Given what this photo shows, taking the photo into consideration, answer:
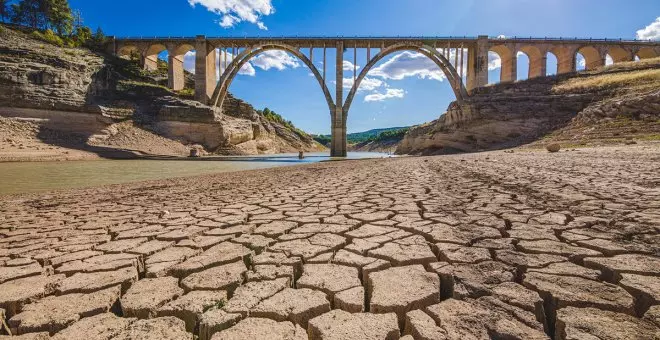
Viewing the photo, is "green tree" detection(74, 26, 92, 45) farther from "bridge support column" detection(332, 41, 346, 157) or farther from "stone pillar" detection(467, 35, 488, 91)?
"stone pillar" detection(467, 35, 488, 91)

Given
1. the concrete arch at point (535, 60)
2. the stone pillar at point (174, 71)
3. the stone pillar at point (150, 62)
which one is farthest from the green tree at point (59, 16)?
the concrete arch at point (535, 60)

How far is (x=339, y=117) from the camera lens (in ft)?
96.8

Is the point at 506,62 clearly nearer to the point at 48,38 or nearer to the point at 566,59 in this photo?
the point at 566,59

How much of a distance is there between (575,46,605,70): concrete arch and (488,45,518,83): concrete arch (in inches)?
253

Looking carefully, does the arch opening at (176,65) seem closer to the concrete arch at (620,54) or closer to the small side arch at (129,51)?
the small side arch at (129,51)

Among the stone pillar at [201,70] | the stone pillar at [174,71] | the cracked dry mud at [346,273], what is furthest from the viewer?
the stone pillar at [174,71]

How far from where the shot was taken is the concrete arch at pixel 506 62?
29062 millimetres

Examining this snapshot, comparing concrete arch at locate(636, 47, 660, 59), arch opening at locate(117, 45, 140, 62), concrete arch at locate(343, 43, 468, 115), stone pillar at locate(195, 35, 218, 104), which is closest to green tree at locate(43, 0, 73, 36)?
arch opening at locate(117, 45, 140, 62)

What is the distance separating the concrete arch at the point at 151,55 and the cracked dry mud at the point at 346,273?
3455 centimetres

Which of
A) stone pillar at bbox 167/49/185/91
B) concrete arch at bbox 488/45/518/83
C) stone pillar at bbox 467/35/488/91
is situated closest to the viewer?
stone pillar at bbox 467/35/488/91

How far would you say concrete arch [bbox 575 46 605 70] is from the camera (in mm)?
29656

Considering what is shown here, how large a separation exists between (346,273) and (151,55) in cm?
4018

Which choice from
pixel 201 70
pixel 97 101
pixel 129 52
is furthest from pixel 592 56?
pixel 129 52

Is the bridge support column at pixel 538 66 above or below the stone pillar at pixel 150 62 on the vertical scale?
below
